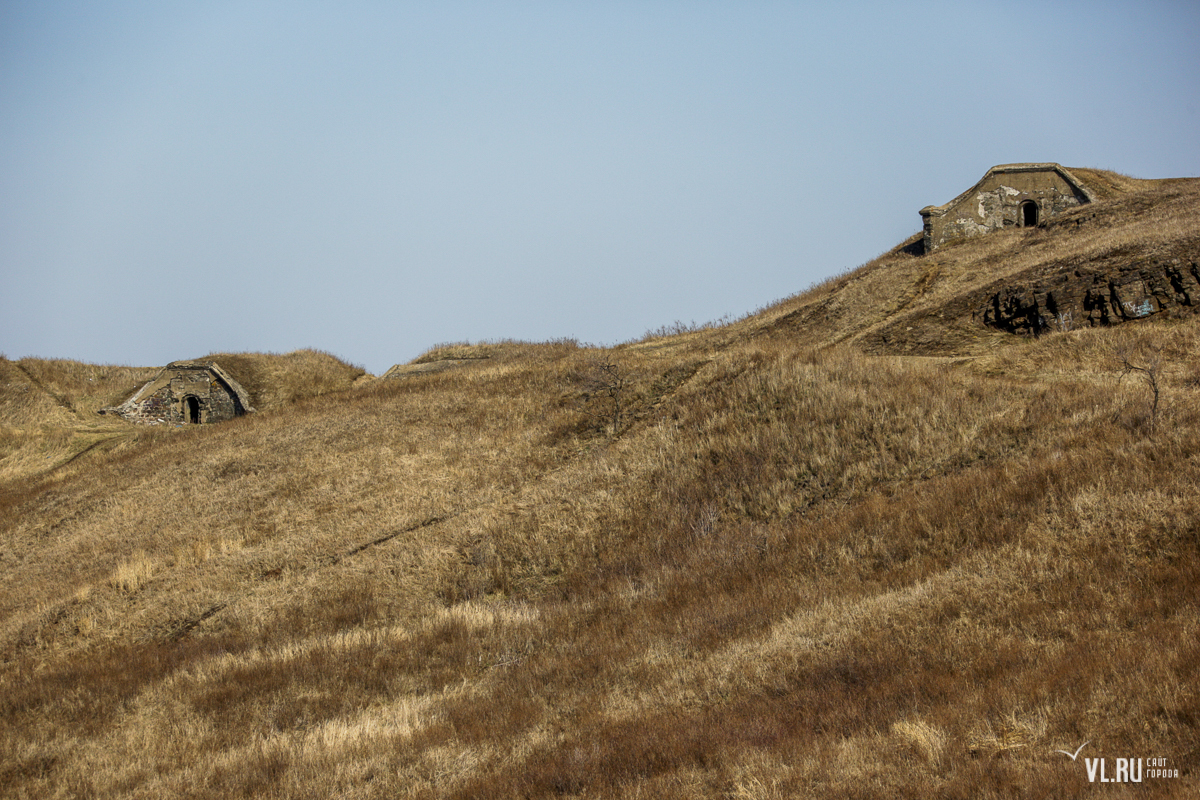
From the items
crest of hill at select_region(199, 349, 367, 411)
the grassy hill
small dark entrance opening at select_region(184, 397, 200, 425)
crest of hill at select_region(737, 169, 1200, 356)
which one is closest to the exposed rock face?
crest of hill at select_region(737, 169, 1200, 356)

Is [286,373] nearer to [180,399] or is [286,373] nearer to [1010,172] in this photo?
[180,399]

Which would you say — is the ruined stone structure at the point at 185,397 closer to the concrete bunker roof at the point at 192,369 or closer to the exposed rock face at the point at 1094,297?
the concrete bunker roof at the point at 192,369

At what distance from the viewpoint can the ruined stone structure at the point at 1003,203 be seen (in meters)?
35.0

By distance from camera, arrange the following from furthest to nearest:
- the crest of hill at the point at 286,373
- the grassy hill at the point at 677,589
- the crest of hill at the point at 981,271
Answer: the crest of hill at the point at 286,373 → the crest of hill at the point at 981,271 → the grassy hill at the point at 677,589

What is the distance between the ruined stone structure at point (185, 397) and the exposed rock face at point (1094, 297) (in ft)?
118

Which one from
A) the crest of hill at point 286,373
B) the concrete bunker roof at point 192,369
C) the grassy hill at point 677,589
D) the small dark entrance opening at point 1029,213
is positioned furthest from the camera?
the concrete bunker roof at point 192,369

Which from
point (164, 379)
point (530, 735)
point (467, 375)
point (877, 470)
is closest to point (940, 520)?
point (877, 470)

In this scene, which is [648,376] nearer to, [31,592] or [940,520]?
[940,520]

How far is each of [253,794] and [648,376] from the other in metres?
17.4

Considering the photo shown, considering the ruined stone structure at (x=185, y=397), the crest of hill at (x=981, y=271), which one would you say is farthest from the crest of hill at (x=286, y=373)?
the crest of hill at (x=981, y=271)

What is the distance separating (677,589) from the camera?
11.9 m

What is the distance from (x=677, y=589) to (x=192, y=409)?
124ft

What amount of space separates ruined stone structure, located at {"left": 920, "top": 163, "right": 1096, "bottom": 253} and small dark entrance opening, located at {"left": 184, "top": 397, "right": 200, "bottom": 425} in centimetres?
3922

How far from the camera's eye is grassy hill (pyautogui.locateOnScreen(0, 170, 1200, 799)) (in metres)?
6.61
